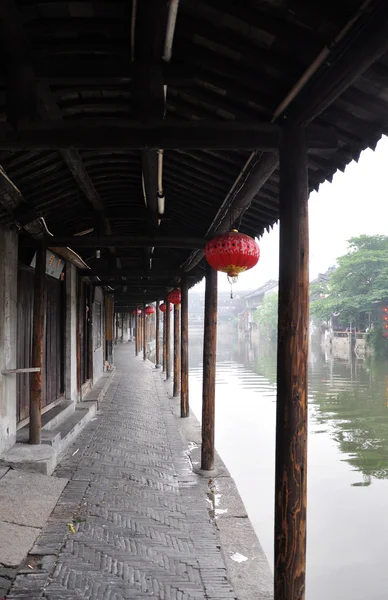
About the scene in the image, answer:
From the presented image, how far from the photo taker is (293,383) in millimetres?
3102

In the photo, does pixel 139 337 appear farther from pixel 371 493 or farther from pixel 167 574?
pixel 167 574

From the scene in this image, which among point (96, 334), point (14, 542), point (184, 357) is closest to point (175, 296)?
point (184, 357)

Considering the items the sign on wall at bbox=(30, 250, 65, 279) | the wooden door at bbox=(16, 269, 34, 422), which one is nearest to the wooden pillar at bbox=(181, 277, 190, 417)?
the sign on wall at bbox=(30, 250, 65, 279)

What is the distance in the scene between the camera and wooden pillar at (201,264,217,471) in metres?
6.85

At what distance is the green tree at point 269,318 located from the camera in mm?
51394

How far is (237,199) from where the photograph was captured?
185 inches

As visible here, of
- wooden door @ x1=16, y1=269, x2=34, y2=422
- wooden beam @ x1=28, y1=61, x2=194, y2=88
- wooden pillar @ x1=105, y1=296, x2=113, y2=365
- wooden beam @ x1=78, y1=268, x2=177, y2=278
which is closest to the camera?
wooden beam @ x1=28, y1=61, x2=194, y2=88

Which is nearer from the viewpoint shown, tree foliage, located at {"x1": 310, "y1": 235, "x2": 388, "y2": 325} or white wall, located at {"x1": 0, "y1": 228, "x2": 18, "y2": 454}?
white wall, located at {"x1": 0, "y1": 228, "x2": 18, "y2": 454}

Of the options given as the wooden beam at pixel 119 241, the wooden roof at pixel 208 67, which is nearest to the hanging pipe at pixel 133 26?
the wooden roof at pixel 208 67

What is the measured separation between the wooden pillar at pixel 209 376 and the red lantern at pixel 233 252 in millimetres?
2138

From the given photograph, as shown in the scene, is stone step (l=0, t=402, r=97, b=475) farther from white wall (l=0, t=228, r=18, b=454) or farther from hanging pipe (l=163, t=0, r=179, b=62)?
hanging pipe (l=163, t=0, r=179, b=62)

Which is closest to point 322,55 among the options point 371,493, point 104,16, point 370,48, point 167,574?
point 370,48

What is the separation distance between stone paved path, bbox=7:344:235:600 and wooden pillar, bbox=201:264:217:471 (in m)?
0.41

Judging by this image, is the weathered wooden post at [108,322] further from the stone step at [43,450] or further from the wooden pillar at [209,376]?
the wooden pillar at [209,376]
